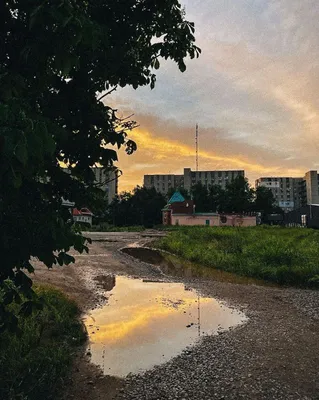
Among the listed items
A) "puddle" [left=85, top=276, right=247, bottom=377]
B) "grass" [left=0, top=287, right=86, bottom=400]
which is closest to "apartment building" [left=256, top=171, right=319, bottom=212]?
"puddle" [left=85, top=276, right=247, bottom=377]

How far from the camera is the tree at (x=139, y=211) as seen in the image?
82625 mm

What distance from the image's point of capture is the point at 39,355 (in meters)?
5.66

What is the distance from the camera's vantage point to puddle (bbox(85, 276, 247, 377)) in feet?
21.3

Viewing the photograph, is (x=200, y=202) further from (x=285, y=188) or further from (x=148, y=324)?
(x=148, y=324)

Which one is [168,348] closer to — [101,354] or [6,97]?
[101,354]

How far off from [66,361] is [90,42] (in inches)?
202

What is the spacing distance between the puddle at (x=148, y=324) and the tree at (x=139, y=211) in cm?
6972

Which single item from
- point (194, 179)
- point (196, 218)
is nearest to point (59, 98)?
point (196, 218)

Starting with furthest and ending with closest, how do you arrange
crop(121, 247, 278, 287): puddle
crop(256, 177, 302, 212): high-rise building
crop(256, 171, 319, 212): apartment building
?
crop(256, 177, 302, 212): high-rise building < crop(256, 171, 319, 212): apartment building < crop(121, 247, 278, 287): puddle

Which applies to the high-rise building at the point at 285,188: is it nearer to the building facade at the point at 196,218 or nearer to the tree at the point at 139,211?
the tree at the point at 139,211

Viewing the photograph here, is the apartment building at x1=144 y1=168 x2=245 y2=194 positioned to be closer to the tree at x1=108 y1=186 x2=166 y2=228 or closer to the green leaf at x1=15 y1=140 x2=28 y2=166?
the tree at x1=108 y1=186 x2=166 y2=228

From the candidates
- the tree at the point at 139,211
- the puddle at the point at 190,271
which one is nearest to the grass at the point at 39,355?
the puddle at the point at 190,271

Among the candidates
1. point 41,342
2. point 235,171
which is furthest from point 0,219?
point 235,171

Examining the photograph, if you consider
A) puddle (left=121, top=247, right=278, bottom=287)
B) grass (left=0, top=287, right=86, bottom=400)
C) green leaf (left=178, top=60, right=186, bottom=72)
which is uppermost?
green leaf (left=178, top=60, right=186, bottom=72)
